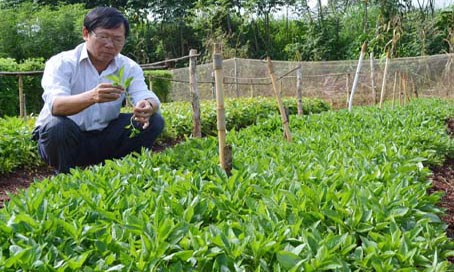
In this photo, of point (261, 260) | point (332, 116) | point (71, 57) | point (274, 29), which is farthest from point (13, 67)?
point (274, 29)

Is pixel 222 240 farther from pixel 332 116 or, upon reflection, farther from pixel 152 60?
pixel 152 60

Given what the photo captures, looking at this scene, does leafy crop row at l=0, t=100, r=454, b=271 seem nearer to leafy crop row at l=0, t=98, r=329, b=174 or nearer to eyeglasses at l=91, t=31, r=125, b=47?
eyeglasses at l=91, t=31, r=125, b=47

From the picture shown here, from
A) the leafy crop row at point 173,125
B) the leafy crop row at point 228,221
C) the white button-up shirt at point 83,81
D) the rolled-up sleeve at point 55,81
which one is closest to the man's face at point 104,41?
the white button-up shirt at point 83,81

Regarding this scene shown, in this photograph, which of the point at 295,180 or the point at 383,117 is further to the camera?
the point at 383,117

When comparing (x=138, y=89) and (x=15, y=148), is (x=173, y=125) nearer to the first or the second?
Result: (x=15, y=148)

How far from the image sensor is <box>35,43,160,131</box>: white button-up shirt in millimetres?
3297

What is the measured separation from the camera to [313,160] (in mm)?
3133

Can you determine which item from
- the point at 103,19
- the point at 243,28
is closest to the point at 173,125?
the point at 103,19

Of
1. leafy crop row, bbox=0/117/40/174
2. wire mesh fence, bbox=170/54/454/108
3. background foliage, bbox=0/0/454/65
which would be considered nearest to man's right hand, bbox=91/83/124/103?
leafy crop row, bbox=0/117/40/174

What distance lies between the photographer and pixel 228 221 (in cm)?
187

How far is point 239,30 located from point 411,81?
12.2 metres

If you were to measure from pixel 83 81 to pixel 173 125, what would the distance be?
4139 mm

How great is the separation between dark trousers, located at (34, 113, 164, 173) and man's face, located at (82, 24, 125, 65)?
50 centimetres

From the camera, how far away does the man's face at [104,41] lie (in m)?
3.21
